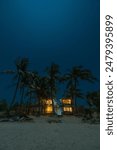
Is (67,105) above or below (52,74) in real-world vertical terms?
below

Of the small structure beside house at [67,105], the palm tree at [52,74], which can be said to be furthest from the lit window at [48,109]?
the palm tree at [52,74]

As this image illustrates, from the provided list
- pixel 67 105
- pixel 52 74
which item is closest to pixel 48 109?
pixel 67 105

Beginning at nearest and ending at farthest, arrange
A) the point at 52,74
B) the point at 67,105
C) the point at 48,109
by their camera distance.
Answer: the point at 52,74
the point at 67,105
the point at 48,109

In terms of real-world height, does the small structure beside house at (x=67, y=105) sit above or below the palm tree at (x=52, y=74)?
below

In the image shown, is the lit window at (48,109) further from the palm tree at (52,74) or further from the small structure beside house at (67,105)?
the palm tree at (52,74)

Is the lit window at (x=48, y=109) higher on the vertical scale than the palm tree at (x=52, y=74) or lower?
lower

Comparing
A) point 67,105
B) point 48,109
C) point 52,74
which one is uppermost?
point 52,74

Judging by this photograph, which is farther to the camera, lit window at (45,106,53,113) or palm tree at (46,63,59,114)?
lit window at (45,106,53,113)

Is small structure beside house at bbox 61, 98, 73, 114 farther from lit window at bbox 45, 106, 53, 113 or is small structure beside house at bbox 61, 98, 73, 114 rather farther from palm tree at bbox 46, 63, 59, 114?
palm tree at bbox 46, 63, 59, 114

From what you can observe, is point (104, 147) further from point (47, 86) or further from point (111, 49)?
point (47, 86)

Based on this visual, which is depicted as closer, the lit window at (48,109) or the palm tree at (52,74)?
the palm tree at (52,74)

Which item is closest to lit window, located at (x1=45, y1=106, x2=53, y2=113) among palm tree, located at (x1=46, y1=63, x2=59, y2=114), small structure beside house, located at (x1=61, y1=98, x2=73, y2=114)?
small structure beside house, located at (x1=61, y1=98, x2=73, y2=114)

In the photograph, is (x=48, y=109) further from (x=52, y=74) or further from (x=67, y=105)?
(x=52, y=74)

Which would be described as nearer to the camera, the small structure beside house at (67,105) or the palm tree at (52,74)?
the palm tree at (52,74)
